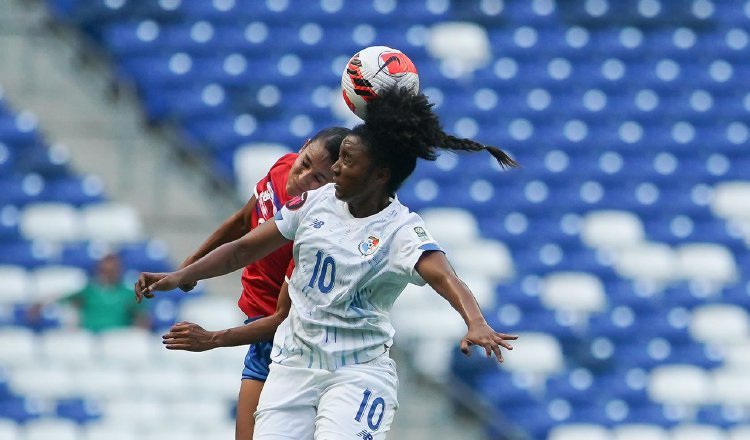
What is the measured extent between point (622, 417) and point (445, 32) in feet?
14.6

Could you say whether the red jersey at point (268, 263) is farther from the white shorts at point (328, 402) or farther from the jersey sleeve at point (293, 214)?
the white shorts at point (328, 402)

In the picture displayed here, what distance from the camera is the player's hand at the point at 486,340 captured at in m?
4.04

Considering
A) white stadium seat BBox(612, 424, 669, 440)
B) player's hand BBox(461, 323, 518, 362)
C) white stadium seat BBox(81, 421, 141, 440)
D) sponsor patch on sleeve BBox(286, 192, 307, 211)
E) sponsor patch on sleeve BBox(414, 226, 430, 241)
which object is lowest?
player's hand BBox(461, 323, 518, 362)

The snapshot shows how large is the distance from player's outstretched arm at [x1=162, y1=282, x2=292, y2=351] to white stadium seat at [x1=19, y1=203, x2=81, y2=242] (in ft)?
17.7

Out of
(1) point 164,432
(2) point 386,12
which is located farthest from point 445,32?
(1) point 164,432

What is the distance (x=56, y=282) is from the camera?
9672mm

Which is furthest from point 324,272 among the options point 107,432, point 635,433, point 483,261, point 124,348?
point 483,261

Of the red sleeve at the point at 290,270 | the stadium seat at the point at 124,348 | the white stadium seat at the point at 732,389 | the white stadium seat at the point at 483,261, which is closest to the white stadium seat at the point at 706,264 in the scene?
the white stadium seat at the point at 732,389

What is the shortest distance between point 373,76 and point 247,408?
4.03ft

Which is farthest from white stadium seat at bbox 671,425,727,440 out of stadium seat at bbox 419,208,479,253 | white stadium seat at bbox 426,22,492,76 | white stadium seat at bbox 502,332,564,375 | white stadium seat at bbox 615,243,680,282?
white stadium seat at bbox 426,22,492,76

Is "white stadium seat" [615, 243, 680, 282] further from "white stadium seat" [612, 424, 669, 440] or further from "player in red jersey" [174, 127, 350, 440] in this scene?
"player in red jersey" [174, 127, 350, 440]

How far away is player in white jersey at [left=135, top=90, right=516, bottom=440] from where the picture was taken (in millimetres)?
4531

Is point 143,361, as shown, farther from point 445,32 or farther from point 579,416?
point 445,32

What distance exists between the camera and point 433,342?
975 centimetres
